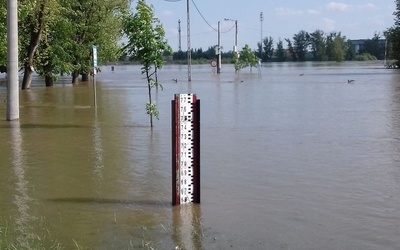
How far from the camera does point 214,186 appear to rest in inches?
327

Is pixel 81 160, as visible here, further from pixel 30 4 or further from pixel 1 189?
pixel 30 4

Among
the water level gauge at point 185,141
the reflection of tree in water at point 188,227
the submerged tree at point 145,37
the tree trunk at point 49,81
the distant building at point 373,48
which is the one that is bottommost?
the reflection of tree in water at point 188,227

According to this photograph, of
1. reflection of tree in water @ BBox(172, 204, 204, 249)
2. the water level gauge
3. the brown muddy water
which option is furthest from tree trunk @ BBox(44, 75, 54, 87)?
reflection of tree in water @ BBox(172, 204, 204, 249)

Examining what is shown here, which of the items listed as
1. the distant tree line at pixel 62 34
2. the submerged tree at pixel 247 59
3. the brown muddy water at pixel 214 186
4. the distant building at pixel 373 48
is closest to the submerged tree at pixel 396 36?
the submerged tree at pixel 247 59

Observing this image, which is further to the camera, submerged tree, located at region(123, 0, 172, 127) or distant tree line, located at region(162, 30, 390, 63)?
distant tree line, located at region(162, 30, 390, 63)

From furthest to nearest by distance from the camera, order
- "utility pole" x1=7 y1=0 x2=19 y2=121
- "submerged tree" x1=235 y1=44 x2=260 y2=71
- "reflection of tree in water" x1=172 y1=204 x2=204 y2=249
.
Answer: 1. "submerged tree" x1=235 y1=44 x2=260 y2=71
2. "utility pole" x1=7 y1=0 x2=19 y2=121
3. "reflection of tree in water" x1=172 y1=204 x2=204 y2=249

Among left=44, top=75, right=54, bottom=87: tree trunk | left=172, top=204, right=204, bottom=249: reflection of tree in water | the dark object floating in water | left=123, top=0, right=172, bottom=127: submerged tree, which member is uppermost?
left=123, top=0, right=172, bottom=127: submerged tree

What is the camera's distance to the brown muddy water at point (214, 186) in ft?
19.9

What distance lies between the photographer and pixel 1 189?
8.07m

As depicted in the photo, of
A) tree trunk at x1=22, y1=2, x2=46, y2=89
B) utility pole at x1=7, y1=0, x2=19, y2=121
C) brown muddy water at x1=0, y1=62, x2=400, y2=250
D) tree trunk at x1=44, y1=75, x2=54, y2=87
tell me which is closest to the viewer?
brown muddy water at x1=0, y1=62, x2=400, y2=250

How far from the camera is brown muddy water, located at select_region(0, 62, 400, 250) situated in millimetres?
6077

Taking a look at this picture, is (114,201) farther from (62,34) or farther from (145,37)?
(62,34)

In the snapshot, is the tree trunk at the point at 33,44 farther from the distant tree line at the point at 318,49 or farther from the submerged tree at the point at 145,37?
the distant tree line at the point at 318,49

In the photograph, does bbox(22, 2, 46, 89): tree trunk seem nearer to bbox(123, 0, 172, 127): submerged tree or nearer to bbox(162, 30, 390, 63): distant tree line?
bbox(123, 0, 172, 127): submerged tree
